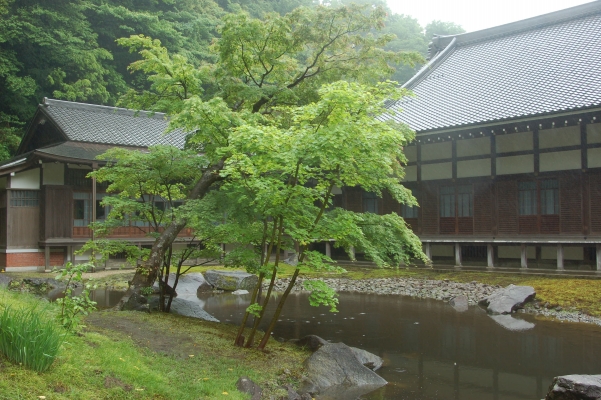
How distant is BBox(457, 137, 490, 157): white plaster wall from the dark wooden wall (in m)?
1.08

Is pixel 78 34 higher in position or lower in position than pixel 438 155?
higher

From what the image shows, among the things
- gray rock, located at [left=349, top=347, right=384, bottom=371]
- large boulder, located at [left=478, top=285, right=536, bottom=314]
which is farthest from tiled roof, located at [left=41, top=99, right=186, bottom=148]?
gray rock, located at [left=349, top=347, right=384, bottom=371]

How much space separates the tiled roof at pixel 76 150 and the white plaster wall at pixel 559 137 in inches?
760

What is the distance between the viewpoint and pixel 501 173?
20109 millimetres

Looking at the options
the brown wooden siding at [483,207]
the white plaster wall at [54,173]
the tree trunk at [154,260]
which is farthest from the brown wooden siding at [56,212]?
the brown wooden siding at [483,207]

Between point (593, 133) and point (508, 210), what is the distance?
13.0 feet

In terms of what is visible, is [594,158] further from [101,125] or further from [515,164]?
[101,125]

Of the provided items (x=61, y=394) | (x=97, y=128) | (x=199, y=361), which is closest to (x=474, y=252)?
(x=199, y=361)

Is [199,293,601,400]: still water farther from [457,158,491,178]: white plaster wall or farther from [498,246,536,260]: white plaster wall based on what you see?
[457,158,491,178]: white plaster wall

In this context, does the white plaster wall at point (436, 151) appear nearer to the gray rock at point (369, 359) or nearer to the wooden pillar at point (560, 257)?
the wooden pillar at point (560, 257)

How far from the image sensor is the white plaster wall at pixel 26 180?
24.2 m

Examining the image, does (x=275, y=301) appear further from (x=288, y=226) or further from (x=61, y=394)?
(x=61, y=394)

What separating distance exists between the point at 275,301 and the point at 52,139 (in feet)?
57.9

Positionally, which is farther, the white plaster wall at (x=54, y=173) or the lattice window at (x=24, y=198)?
the white plaster wall at (x=54, y=173)
